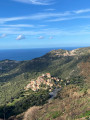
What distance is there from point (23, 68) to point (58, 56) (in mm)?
42257

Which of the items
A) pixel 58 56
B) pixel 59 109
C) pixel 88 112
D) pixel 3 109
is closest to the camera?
pixel 88 112

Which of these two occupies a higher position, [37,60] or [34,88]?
[37,60]

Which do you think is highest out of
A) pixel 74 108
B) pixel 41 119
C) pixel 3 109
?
pixel 74 108

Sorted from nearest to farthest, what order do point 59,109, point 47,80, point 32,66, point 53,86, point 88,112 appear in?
point 88,112, point 59,109, point 53,86, point 47,80, point 32,66

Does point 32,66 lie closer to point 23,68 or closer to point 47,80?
point 23,68

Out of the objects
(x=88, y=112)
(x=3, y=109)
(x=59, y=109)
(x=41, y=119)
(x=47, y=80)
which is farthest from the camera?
(x=47, y=80)

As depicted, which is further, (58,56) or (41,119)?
(58,56)

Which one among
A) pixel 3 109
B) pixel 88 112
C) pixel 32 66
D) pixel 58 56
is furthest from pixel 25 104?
pixel 58 56

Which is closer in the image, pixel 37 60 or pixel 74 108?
pixel 74 108

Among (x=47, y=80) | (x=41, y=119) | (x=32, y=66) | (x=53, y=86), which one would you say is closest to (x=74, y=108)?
(x=41, y=119)

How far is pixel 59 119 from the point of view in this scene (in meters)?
18.6

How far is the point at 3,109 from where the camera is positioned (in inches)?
1604

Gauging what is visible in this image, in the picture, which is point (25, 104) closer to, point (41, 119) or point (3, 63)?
point (41, 119)

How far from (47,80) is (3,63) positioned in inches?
4459
